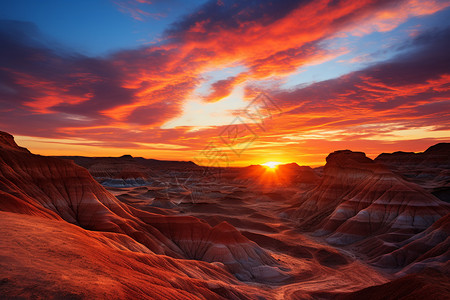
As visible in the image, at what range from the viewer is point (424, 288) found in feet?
79.3

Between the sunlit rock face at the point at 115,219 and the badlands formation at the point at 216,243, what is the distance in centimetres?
21

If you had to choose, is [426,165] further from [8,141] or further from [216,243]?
[8,141]

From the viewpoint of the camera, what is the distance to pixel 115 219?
43.2 metres

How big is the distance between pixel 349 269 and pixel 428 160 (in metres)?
168

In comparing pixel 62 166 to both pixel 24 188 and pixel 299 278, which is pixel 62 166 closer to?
pixel 24 188

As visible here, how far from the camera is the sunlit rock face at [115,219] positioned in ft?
136

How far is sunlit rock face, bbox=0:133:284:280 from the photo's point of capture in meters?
41.6

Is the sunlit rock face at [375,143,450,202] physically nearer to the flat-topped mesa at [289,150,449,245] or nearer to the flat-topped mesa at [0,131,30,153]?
the flat-topped mesa at [289,150,449,245]

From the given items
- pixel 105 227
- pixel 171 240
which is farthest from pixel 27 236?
pixel 171 240

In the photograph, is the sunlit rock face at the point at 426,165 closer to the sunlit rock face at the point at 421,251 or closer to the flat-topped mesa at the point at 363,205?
the flat-topped mesa at the point at 363,205

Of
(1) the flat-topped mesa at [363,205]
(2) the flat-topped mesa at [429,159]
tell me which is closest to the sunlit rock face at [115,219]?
(1) the flat-topped mesa at [363,205]

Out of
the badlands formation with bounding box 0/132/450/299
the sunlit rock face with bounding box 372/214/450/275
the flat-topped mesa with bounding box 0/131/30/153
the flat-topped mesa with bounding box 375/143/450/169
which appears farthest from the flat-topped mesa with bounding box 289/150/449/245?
the flat-topped mesa with bounding box 375/143/450/169

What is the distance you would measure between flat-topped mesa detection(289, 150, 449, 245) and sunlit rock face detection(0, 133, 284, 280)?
94.2ft

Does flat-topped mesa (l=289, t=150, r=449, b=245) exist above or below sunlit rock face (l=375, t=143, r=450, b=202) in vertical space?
below
